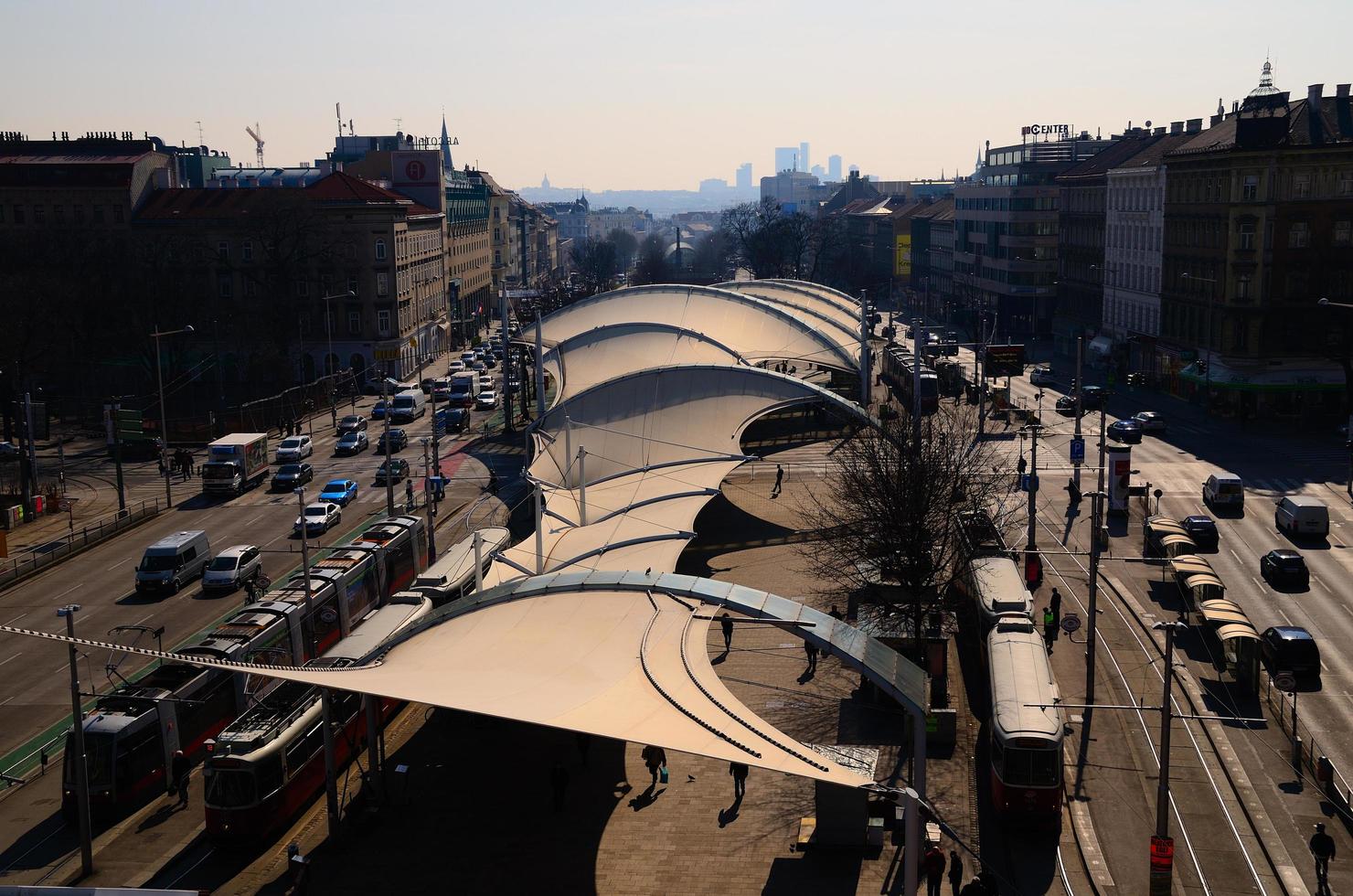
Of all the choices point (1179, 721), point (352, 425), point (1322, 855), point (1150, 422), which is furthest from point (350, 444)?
point (1322, 855)

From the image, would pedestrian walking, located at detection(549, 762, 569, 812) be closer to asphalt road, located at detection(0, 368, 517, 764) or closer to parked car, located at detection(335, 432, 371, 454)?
asphalt road, located at detection(0, 368, 517, 764)

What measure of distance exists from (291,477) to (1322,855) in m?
50.9

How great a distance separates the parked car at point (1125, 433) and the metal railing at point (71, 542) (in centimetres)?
4821

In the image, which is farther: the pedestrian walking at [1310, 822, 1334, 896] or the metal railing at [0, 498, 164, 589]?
the metal railing at [0, 498, 164, 589]

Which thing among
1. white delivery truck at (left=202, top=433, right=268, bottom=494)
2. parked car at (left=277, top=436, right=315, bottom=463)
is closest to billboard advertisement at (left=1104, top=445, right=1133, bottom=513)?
white delivery truck at (left=202, top=433, right=268, bottom=494)

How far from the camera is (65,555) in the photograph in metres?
53.5

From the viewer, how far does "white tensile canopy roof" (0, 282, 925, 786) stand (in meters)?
22.6

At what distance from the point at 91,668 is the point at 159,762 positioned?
32.4 feet

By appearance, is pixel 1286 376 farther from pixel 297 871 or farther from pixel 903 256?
pixel 903 256

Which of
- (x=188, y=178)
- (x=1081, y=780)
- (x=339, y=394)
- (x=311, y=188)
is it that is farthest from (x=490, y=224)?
(x=1081, y=780)

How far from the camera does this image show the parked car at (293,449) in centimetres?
7000

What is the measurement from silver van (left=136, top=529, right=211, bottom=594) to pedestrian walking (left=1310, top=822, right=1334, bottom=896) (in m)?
37.3

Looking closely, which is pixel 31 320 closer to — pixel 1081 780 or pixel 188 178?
pixel 188 178

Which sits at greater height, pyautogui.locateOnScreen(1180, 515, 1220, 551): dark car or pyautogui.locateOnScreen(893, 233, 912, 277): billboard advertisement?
pyautogui.locateOnScreen(893, 233, 912, 277): billboard advertisement
